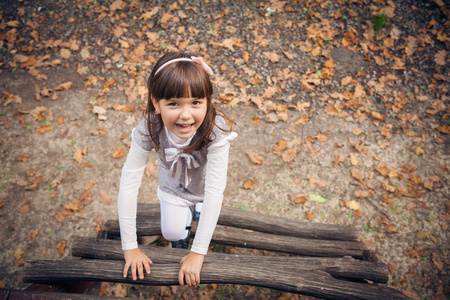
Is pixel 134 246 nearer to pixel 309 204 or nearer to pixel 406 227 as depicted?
pixel 309 204

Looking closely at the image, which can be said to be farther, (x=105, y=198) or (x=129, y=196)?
(x=105, y=198)

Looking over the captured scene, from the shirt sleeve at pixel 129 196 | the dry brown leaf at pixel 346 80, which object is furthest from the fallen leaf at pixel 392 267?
the shirt sleeve at pixel 129 196

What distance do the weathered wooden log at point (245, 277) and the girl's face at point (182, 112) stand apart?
2.90 ft

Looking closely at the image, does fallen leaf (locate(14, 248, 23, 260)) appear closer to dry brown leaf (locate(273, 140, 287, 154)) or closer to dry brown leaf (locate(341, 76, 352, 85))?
dry brown leaf (locate(273, 140, 287, 154))

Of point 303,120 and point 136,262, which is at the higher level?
point 136,262

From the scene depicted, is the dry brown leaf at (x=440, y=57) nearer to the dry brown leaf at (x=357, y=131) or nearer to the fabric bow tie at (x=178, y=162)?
the dry brown leaf at (x=357, y=131)

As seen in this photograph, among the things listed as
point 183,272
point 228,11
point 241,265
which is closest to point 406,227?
point 241,265

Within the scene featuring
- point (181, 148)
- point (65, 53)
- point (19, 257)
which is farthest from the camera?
point (65, 53)

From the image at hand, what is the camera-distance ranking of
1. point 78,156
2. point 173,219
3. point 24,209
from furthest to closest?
point 78,156, point 24,209, point 173,219

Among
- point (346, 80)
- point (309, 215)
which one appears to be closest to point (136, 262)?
point (309, 215)

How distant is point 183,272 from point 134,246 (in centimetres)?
42

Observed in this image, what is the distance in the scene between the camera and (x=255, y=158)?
356 centimetres

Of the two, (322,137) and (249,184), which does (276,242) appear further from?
(322,137)

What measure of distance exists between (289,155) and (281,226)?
1.22 metres
